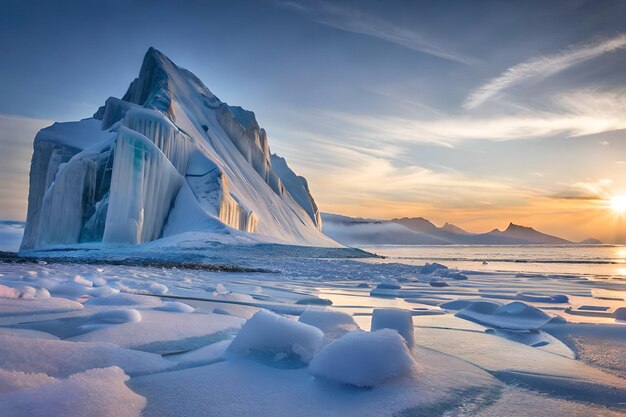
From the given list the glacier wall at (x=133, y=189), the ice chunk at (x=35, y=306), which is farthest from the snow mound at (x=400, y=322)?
the glacier wall at (x=133, y=189)

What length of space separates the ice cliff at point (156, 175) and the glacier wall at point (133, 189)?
46 mm

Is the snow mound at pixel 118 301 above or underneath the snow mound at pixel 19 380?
underneath

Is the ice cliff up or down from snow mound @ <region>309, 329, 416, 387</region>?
up

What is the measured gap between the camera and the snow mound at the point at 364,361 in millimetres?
1474

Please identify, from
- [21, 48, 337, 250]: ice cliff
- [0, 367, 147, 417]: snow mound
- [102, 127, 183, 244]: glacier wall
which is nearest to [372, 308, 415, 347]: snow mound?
[0, 367, 147, 417]: snow mound

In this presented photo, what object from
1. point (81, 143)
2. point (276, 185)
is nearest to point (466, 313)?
point (81, 143)

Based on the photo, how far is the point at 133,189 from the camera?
2039 centimetres

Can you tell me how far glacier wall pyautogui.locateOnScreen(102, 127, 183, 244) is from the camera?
1978cm

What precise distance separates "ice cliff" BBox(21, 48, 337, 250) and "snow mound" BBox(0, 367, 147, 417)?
20.0 metres

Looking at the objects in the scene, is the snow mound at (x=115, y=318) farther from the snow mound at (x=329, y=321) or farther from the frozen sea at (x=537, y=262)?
the frozen sea at (x=537, y=262)

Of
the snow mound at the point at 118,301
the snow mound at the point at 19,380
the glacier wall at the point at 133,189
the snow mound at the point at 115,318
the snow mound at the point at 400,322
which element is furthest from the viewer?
the glacier wall at the point at 133,189

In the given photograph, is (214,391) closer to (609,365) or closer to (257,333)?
(257,333)

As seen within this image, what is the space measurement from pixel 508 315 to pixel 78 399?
120 inches

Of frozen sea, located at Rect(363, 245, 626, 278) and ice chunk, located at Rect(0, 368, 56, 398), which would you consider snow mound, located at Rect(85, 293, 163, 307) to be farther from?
frozen sea, located at Rect(363, 245, 626, 278)
